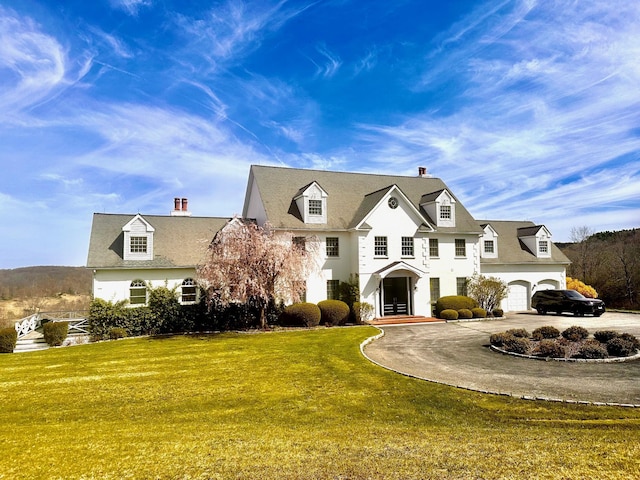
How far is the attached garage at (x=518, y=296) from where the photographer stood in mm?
35125

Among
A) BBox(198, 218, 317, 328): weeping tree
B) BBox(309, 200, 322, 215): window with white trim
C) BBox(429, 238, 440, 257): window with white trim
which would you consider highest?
BBox(309, 200, 322, 215): window with white trim

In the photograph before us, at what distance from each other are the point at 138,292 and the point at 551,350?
886 inches

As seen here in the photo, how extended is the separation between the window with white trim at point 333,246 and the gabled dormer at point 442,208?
28.0ft

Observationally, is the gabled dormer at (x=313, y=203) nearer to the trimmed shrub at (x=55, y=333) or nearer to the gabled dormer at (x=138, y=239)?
the gabled dormer at (x=138, y=239)

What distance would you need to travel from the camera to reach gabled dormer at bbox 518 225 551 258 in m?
36.3

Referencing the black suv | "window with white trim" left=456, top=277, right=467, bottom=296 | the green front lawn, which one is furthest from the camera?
"window with white trim" left=456, top=277, right=467, bottom=296

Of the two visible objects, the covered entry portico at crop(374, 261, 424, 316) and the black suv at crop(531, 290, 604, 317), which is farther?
the black suv at crop(531, 290, 604, 317)

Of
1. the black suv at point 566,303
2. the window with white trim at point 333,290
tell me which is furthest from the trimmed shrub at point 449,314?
the black suv at point 566,303

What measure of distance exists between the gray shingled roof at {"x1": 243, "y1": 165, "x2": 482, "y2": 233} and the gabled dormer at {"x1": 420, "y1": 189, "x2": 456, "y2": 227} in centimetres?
46

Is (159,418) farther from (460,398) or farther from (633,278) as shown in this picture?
(633,278)

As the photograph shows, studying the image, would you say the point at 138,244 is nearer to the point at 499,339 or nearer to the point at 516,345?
the point at 499,339

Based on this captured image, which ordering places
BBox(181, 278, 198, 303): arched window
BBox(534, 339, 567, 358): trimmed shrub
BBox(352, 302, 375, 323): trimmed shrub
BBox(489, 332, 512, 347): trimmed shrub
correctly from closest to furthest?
BBox(534, 339, 567, 358): trimmed shrub → BBox(489, 332, 512, 347): trimmed shrub → BBox(352, 302, 375, 323): trimmed shrub → BBox(181, 278, 198, 303): arched window

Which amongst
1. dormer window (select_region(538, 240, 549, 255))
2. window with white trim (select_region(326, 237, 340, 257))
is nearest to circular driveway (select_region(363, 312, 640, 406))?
window with white trim (select_region(326, 237, 340, 257))

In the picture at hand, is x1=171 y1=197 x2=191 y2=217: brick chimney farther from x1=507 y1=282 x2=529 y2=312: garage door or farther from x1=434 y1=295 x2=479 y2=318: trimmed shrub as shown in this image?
x1=507 y1=282 x2=529 y2=312: garage door
